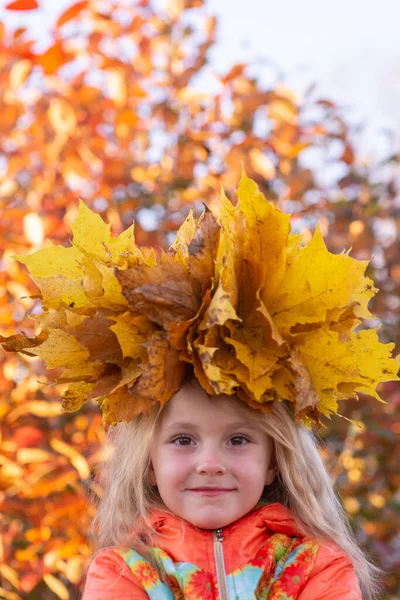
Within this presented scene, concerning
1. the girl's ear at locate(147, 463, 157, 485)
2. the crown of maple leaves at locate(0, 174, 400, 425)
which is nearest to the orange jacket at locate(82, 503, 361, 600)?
the girl's ear at locate(147, 463, 157, 485)

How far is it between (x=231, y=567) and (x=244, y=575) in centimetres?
3

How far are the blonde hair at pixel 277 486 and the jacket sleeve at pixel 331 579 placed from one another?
74mm

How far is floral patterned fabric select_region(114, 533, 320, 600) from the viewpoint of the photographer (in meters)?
2.06

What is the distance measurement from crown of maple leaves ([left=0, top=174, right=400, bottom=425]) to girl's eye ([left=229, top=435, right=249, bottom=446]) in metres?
0.10

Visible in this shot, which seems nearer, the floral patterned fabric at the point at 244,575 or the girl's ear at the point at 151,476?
the floral patterned fabric at the point at 244,575

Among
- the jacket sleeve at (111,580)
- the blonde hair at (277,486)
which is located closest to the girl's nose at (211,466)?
the blonde hair at (277,486)

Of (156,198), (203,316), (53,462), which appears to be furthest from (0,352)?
(203,316)

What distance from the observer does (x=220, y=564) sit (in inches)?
82.4

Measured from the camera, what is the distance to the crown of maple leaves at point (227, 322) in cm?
202

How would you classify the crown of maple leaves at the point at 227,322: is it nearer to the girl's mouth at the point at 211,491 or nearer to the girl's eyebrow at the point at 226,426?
the girl's eyebrow at the point at 226,426

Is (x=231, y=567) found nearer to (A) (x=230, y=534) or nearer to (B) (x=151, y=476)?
(A) (x=230, y=534)

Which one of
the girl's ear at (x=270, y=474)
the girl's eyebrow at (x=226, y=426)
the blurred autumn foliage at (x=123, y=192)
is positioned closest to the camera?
the girl's eyebrow at (x=226, y=426)

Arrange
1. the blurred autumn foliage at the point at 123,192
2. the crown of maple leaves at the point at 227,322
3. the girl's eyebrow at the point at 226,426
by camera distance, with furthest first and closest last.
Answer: the blurred autumn foliage at the point at 123,192
the girl's eyebrow at the point at 226,426
the crown of maple leaves at the point at 227,322

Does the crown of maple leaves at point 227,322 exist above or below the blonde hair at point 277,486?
above
